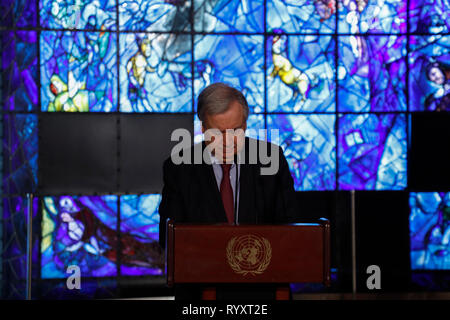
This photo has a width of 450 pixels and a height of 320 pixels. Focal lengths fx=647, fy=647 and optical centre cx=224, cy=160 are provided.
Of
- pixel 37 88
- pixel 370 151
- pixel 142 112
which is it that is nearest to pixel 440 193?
pixel 370 151

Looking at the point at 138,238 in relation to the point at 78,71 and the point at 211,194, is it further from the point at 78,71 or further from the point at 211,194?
the point at 211,194

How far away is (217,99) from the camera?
1910 millimetres

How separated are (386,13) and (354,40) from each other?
413mm

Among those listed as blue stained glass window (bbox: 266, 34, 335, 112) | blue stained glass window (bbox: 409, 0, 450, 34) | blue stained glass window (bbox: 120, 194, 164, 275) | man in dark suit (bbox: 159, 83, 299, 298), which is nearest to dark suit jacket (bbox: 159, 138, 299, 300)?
man in dark suit (bbox: 159, 83, 299, 298)

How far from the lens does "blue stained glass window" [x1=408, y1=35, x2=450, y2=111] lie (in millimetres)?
6133

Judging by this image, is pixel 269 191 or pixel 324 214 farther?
pixel 324 214

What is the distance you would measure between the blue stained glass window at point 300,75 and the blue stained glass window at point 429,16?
834 mm

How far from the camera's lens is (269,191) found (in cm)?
204

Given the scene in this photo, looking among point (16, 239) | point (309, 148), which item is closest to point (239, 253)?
point (309, 148)

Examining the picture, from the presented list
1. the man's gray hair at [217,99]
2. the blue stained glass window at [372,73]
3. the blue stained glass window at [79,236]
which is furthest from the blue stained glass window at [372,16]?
the man's gray hair at [217,99]

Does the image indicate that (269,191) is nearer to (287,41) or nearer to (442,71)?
(287,41)

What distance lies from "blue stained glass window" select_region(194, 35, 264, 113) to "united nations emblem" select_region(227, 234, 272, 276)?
4.45 metres

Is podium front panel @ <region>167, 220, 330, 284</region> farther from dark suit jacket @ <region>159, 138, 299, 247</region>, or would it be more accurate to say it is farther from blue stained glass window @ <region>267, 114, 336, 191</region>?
blue stained glass window @ <region>267, 114, 336, 191</region>
